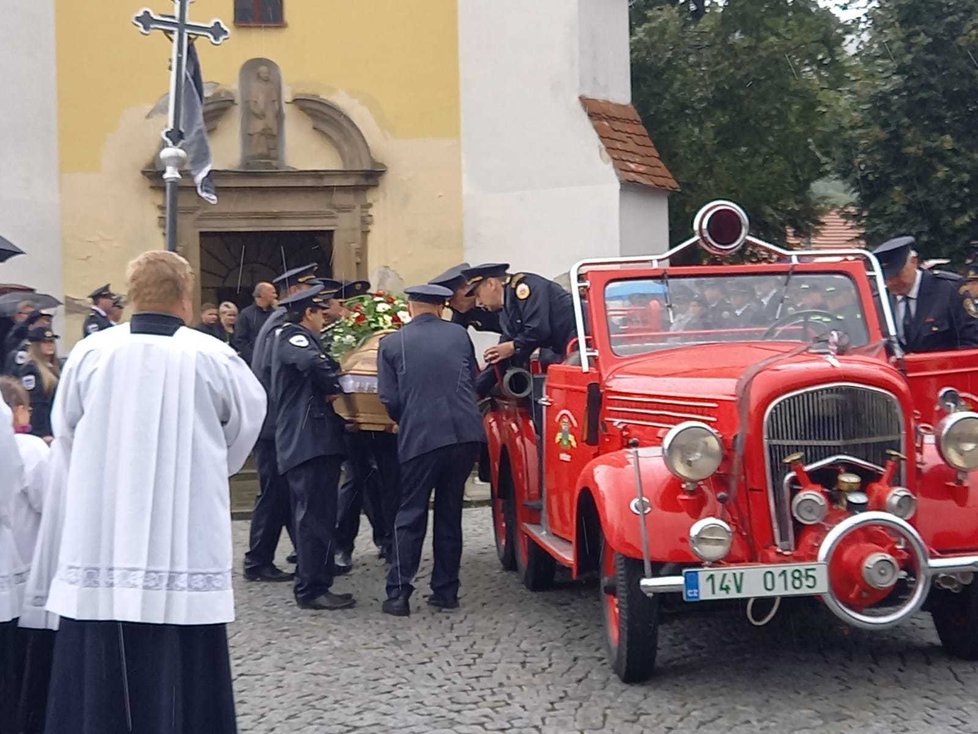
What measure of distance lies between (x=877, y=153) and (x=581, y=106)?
339 centimetres

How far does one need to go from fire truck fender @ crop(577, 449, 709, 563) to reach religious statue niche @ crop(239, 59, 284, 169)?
10.6 meters

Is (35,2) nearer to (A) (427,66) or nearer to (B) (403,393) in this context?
(A) (427,66)

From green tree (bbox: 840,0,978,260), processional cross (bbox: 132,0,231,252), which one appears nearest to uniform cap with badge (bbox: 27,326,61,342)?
processional cross (bbox: 132,0,231,252)

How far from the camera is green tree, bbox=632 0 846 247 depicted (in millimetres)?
21047

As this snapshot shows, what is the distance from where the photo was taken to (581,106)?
15.4 meters

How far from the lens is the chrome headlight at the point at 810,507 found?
18.1 ft

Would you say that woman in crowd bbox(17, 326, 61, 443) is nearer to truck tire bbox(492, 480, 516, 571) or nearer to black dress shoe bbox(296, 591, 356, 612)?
black dress shoe bbox(296, 591, 356, 612)

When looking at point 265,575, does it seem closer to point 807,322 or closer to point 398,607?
point 398,607

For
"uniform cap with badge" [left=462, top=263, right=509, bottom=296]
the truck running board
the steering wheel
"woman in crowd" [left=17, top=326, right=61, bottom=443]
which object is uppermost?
"uniform cap with badge" [left=462, top=263, right=509, bottom=296]

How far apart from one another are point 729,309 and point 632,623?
6.39ft

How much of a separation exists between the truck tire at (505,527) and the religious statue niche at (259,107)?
7.79m

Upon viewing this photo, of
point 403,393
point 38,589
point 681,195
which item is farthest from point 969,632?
point 681,195

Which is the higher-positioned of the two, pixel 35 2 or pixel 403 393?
pixel 35 2

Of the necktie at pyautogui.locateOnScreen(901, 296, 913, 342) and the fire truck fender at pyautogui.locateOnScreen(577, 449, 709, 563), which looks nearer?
the fire truck fender at pyautogui.locateOnScreen(577, 449, 709, 563)
